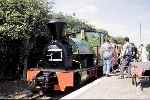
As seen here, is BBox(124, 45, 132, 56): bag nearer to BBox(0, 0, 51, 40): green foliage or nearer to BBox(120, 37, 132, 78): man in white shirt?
BBox(120, 37, 132, 78): man in white shirt

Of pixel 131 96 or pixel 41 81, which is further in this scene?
pixel 41 81

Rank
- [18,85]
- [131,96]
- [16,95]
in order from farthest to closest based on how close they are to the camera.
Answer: [18,85] → [16,95] → [131,96]

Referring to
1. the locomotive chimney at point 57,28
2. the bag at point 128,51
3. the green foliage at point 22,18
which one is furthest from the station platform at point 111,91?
the green foliage at point 22,18

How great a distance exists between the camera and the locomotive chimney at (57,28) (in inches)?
575

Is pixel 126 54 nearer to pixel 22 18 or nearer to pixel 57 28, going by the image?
pixel 57 28

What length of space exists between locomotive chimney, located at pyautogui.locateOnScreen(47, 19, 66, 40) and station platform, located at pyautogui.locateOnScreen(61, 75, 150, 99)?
7.33ft

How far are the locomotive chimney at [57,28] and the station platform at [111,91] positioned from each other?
223cm

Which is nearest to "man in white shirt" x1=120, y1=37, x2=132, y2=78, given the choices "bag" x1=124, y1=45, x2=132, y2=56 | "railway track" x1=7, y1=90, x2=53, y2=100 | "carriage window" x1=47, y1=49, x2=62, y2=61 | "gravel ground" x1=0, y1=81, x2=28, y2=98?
"bag" x1=124, y1=45, x2=132, y2=56

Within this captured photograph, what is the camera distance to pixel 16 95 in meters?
14.2

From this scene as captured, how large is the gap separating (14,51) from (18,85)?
3.22m

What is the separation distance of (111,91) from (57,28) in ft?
10.3

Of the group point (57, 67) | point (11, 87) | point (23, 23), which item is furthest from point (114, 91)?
point (23, 23)

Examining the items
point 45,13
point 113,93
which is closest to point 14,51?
point 45,13

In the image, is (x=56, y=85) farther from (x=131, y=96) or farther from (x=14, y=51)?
(x=14, y=51)
